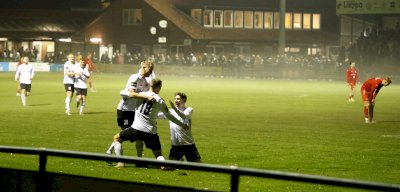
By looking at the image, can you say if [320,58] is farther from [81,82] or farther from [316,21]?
[81,82]

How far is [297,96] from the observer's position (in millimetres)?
43156

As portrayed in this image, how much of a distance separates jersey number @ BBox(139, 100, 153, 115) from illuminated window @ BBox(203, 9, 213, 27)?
78.1 m

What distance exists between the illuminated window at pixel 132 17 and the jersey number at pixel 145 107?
3099 inches

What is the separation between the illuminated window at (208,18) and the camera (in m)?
92.3

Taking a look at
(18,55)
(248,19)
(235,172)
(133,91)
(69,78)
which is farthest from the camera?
(248,19)

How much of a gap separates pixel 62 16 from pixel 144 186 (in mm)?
99985

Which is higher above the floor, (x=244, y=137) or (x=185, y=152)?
(x=185, y=152)

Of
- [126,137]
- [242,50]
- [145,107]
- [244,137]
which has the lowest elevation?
[244,137]

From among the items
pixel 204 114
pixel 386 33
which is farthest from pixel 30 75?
pixel 386 33

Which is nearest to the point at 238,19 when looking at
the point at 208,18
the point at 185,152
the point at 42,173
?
the point at 208,18

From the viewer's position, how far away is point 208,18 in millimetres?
92875

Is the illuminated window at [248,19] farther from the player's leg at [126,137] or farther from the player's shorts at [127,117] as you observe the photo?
the player's leg at [126,137]

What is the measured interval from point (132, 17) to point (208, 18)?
843 cm

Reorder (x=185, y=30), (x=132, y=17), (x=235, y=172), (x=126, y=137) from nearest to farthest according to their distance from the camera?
(x=235, y=172) < (x=126, y=137) < (x=185, y=30) < (x=132, y=17)
